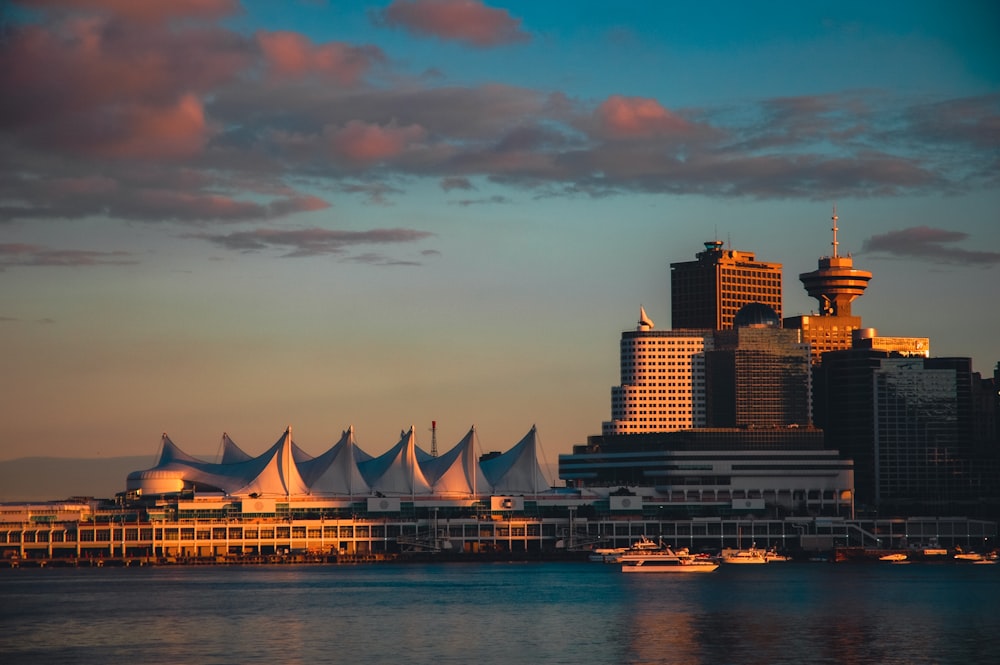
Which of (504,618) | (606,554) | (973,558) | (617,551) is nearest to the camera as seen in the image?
(504,618)

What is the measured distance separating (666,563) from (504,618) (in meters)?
64.8

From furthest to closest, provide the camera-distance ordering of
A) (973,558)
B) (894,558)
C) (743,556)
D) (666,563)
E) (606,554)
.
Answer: (894,558)
(973,558)
(606,554)
(743,556)
(666,563)

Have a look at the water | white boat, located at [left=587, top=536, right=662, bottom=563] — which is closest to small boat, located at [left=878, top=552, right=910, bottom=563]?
white boat, located at [left=587, top=536, right=662, bottom=563]

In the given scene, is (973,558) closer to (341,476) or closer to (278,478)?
(341,476)

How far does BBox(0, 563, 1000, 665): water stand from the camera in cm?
8681

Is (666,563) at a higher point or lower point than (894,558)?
higher

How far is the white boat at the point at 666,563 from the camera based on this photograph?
164250mm

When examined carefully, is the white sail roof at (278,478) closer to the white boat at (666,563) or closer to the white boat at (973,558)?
the white boat at (666,563)

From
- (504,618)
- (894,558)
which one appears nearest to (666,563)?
(894,558)

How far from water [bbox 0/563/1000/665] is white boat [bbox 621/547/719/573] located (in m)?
5.17

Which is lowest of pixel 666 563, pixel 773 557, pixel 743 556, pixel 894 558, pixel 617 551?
pixel 894 558

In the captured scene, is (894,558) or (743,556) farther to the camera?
(894,558)

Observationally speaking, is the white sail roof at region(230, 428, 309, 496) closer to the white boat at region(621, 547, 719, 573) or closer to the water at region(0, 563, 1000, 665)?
the water at region(0, 563, 1000, 665)

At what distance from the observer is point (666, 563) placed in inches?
6658
